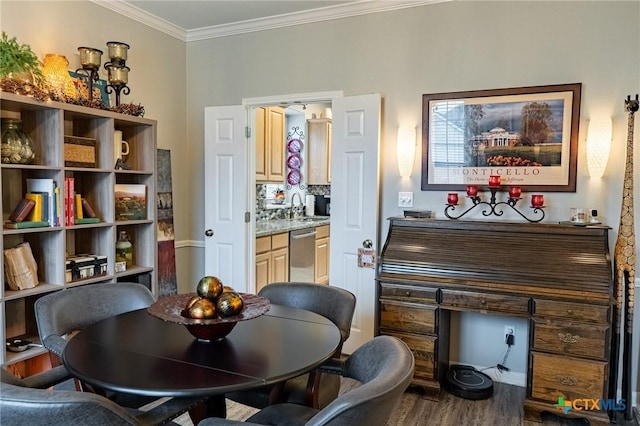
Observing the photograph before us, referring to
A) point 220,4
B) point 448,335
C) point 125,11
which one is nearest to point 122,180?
point 125,11

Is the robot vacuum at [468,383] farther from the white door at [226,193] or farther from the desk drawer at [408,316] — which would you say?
the white door at [226,193]

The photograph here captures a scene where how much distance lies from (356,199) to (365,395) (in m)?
2.27

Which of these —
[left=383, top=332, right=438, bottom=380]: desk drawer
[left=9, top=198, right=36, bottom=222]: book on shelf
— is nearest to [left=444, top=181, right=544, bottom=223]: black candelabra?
[left=383, top=332, right=438, bottom=380]: desk drawer

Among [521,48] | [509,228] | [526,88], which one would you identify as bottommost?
[509,228]

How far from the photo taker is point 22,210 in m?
2.48

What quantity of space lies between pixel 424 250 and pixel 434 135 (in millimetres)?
880

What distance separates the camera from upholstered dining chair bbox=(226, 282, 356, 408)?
1832mm

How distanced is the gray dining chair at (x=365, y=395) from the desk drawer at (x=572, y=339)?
1.40 meters

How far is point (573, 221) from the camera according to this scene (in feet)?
8.86

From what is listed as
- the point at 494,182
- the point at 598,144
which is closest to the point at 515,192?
the point at 494,182

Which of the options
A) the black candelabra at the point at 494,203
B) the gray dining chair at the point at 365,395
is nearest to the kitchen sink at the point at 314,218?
the black candelabra at the point at 494,203

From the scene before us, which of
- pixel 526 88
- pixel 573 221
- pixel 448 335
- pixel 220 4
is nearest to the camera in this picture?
pixel 573 221

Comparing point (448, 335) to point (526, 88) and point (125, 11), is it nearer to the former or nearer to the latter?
point (526, 88)

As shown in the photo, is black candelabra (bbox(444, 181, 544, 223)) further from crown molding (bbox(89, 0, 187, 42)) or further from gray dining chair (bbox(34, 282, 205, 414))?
crown molding (bbox(89, 0, 187, 42))
